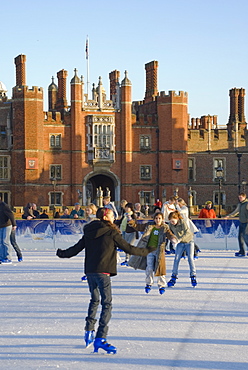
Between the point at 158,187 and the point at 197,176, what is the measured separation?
357 cm

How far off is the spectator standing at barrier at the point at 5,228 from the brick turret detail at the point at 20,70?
3259cm

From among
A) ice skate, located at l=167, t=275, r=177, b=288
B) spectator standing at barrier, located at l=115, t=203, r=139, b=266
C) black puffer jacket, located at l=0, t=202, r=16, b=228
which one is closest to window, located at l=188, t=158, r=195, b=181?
spectator standing at barrier, located at l=115, t=203, r=139, b=266

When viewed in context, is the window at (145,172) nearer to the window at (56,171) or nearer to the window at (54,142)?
the window at (56,171)

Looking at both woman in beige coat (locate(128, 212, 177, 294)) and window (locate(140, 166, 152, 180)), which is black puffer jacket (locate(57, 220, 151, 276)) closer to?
woman in beige coat (locate(128, 212, 177, 294))

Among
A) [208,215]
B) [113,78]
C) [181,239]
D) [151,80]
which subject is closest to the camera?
[181,239]

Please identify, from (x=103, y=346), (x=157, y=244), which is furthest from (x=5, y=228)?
(x=103, y=346)

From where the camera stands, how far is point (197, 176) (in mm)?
51031

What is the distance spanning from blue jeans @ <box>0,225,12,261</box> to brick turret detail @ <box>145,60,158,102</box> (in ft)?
121

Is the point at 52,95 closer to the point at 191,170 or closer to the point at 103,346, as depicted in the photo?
the point at 191,170

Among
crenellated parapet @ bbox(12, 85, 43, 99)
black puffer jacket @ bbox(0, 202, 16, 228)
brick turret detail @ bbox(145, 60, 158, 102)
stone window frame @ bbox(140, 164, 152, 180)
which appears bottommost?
black puffer jacket @ bbox(0, 202, 16, 228)

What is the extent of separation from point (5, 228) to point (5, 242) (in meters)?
0.38

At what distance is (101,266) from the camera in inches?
295

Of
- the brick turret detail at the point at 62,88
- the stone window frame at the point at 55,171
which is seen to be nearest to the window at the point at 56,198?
the stone window frame at the point at 55,171

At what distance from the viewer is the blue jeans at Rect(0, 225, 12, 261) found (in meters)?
16.5
